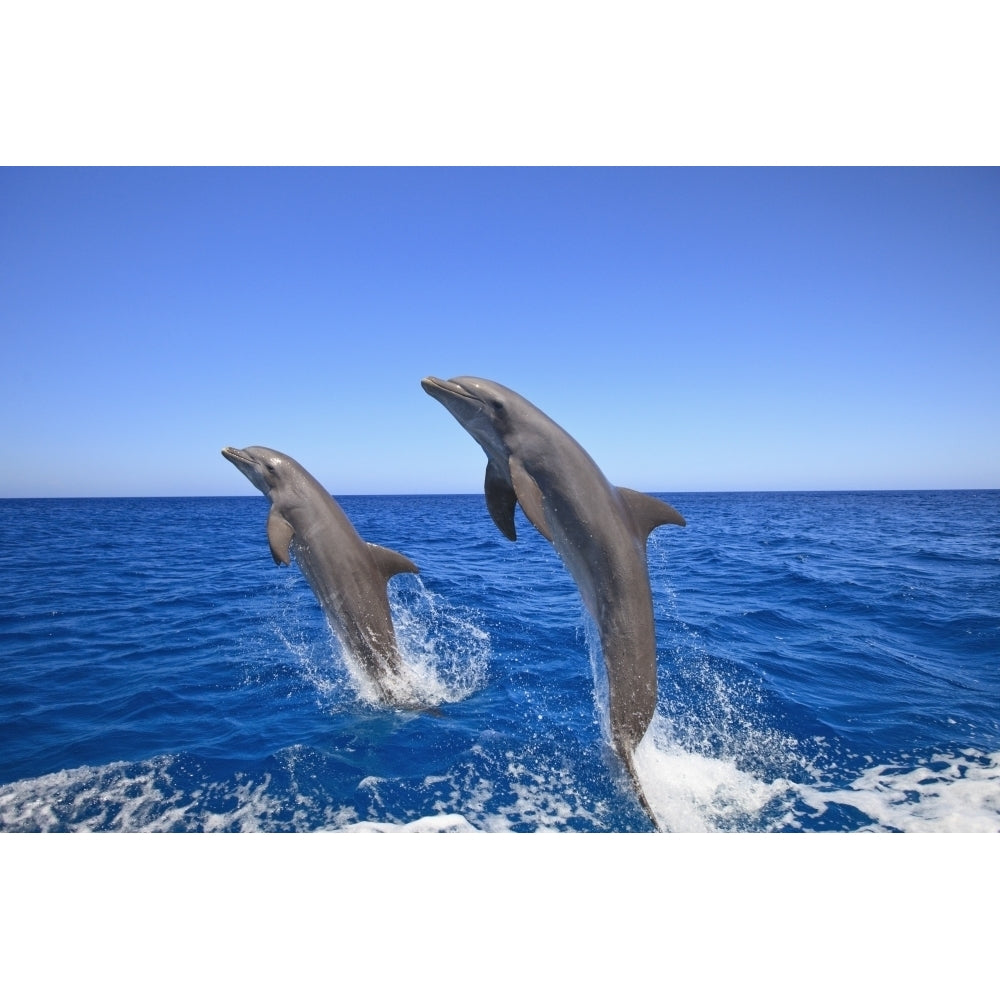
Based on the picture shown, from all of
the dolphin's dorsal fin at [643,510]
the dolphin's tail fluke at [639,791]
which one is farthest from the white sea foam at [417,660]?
the dolphin's dorsal fin at [643,510]

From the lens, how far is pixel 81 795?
6.44 meters

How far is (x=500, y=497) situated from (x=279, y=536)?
10.9 ft

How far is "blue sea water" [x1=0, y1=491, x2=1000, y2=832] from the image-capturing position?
20.2 ft

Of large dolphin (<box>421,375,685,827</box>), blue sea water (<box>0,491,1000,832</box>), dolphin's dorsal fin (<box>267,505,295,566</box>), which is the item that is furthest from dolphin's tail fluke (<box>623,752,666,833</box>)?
dolphin's dorsal fin (<box>267,505,295,566</box>)

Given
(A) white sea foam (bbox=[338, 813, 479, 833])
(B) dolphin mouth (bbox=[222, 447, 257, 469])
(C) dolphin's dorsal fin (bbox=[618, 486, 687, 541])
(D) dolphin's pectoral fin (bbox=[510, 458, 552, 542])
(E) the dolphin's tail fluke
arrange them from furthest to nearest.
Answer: (B) dolphin mouth (bbox=[222, 447, 257, 469]) < (C) dolphin's dorsal fin (bbox=[618, 486, 687, 541]) < (A) white sea foam (bbox=[338, 813, 479, 833]) < (E) the dolphin's tail fluke < (D) dolphin's pectoral fin (bbox=[510, 458, 552, 542])

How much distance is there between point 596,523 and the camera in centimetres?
577

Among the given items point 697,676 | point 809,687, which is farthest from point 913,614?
point 697,676

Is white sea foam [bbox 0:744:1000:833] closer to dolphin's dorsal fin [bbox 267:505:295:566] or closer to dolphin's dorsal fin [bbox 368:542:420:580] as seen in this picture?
dolphin's dorsal fin [bbox 267:505:295:566]

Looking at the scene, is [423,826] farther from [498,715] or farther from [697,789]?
[697,789]

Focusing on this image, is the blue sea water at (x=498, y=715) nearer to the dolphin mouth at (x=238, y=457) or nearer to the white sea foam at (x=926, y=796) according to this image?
the white sea foam at (x=926, y=796)

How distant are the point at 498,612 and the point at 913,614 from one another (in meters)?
8.95

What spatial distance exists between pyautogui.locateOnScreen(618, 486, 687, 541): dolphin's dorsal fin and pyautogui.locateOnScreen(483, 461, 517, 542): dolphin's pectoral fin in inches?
43.9

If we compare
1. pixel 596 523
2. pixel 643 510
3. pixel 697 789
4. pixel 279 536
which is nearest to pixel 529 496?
pixel 596 523

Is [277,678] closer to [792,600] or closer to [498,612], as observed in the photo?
[498,612]
